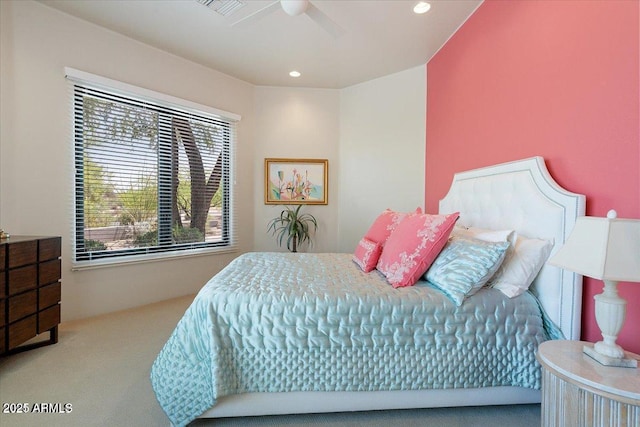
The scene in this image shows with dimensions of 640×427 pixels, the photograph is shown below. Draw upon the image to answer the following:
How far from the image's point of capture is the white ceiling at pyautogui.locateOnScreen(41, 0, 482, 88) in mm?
2252

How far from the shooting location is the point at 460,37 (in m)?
2.46

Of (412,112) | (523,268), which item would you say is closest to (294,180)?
(412,112)

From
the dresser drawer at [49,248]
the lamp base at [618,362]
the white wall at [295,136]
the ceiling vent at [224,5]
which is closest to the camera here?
the lamp base at [618,362]

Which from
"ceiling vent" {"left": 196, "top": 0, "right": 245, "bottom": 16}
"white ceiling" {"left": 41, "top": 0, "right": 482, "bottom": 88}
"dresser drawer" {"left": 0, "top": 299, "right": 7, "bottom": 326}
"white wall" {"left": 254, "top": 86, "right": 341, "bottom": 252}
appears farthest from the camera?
"white wall" {"left": 254, "top": 86, "right": 341, "bottom": 252}

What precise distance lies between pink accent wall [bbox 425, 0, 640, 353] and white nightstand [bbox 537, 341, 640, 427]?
17.1 inches

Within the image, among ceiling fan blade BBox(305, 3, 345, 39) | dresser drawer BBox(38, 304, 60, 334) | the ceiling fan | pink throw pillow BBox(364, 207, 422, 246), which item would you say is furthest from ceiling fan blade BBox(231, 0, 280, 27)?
dresser drawer BBox(38, 304, 60, 334)

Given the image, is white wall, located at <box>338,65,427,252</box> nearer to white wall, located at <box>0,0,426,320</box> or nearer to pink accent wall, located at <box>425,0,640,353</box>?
white wall, located at <box>0,0,426,320</box>

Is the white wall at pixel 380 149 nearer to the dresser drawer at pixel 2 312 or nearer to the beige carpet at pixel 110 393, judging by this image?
the beige carpet at pixel 110 393

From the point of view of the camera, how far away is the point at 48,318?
6.75 ft

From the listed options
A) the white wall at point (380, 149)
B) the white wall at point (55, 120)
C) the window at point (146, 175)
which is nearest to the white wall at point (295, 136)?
the white wall at point (380, 149)

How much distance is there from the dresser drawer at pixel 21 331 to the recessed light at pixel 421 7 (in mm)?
3562

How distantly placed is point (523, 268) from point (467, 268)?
318 mm

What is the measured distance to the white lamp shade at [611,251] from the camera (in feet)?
3.14

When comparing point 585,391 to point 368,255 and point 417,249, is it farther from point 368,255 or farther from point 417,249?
point 368,255
